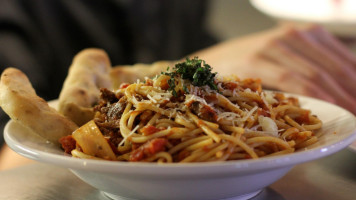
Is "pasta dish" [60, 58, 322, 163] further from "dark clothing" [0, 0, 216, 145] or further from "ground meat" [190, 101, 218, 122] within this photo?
"dark clothing" [0, 0, 216, 145]

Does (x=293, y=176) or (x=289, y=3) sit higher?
Result: (x=289, y=3)

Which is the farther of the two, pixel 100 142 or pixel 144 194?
pixel 100 142

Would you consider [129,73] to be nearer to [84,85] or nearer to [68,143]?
[84,85]

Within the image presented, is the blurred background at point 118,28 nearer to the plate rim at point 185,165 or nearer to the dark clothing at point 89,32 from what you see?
the dark clothing at point 89,32

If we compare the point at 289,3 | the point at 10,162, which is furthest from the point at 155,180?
the point at 289,3

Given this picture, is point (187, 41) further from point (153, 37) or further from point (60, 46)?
point (60, 46)

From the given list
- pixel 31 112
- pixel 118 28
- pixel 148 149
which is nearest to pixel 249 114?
pixel 148 149

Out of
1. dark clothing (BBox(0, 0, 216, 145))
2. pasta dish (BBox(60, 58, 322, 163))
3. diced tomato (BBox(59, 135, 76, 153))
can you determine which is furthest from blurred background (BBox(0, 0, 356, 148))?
pasta dish (BBox(60, 58, 322, 163))
